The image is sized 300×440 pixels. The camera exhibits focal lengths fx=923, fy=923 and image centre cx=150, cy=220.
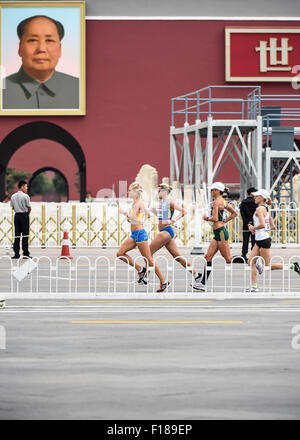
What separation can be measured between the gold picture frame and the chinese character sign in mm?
6480

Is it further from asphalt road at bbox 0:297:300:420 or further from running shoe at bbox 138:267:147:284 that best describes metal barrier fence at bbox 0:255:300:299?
asphalt road at bbox 0:297:300:420

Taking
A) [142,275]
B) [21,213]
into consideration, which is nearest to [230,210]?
[142,275]

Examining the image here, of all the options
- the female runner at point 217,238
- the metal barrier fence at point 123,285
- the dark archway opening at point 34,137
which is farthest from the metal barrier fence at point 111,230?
the female runner at point 217,238

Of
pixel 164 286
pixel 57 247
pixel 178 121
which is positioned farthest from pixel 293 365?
pixel 178 121

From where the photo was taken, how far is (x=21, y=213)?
909 inches

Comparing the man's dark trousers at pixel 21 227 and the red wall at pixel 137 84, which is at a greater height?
the red wall at pixel 137 84

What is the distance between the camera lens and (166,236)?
1517 centimetres

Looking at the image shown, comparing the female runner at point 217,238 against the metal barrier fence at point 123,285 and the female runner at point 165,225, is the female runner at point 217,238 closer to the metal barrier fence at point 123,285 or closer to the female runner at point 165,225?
the metal barrier fence at point 123,285

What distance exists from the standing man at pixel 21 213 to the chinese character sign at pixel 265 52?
1940cm

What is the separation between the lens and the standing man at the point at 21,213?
22652 millimetres

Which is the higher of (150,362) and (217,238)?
(217,238)

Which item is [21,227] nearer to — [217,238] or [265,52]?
[217,238]

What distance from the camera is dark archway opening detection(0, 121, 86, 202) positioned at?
41938 mm

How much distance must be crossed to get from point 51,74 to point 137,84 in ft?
12.4
